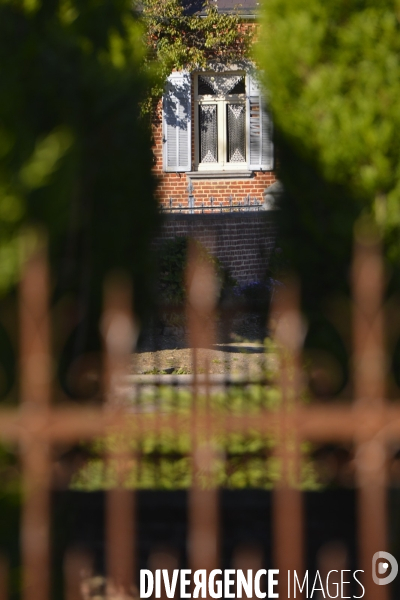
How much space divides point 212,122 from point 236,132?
599mm

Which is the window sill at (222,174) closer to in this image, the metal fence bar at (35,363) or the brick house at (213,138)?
the brick house at (213,138)

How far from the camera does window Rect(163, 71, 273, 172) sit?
57.7 ft

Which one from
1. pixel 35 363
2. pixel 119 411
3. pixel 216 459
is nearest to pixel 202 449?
pixel 119 411

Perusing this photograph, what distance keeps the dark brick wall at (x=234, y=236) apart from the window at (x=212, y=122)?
260 centimetres

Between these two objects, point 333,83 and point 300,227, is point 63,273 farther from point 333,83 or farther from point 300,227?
point 333,83

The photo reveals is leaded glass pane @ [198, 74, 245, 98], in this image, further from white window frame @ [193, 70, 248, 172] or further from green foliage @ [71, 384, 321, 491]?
green foliage @ [71, 384, 321, 491]

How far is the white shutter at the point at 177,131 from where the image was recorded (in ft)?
57.9

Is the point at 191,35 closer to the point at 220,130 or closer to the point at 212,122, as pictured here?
the point at 212,122

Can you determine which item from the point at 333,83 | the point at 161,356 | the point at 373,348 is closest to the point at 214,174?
the point at 161,356

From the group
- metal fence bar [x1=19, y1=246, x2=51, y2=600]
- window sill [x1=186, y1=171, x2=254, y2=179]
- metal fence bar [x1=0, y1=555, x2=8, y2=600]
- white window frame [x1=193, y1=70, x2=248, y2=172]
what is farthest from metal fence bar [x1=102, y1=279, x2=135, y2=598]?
white window frame [x1=193, y1=70, x2=248, y2=172]

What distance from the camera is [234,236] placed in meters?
15.0

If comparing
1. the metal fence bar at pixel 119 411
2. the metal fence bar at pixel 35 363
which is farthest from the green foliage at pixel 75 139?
the metal fence bar at pixel 119 411

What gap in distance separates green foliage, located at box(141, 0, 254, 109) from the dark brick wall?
3.81 metres

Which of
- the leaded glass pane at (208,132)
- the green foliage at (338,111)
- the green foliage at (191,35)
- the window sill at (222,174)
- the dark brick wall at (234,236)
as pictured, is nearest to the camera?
the green foliage at (338,111)
